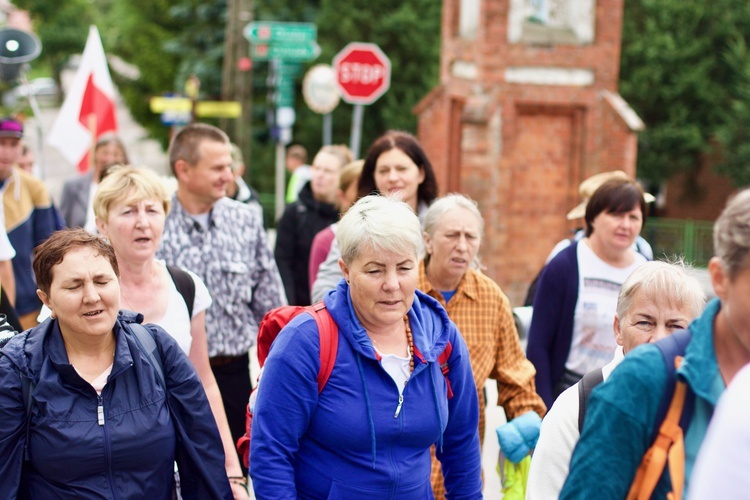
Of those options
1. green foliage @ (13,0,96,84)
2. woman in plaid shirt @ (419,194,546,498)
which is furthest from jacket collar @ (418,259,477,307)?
green foliage @ (13,0,96,84)

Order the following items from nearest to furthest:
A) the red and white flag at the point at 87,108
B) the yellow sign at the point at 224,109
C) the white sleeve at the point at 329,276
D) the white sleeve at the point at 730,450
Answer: the white sleeve at the point at 730,450 < the white sleeve at the point at 329,276 < the red and white flag at the point at 87,108 < the yellow sign at the point at 224,109

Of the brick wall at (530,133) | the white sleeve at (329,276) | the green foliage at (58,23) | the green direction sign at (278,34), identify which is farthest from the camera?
the green foliage at (58,23)

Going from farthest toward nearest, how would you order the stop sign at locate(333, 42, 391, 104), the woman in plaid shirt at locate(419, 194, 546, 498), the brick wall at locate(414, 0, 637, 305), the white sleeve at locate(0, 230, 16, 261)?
the stop sign at locate(333, 42, 391, 104) < the brick wall at locate(414, 0, 637, 305) < the white sleeve at locate(0, 230, 16, 261) < the woman in plaid shirt at locate(419, 194, 546, 498)

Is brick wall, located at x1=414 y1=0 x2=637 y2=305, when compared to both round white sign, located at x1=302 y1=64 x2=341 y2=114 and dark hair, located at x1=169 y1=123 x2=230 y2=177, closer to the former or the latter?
round white sign, located at x1=302 y1=64 x2=341 y2=114

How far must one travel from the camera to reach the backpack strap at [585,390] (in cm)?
319

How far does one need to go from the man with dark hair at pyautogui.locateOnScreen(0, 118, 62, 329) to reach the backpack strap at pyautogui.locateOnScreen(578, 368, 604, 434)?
16.1ft

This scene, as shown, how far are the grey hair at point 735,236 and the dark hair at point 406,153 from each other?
146 inches

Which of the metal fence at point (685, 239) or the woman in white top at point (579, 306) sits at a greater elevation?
the woman in white top at point (579, 306)

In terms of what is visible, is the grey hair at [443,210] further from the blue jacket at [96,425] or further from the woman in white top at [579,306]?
the blue jacket at [96,425]

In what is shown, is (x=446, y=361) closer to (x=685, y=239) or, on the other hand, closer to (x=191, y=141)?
(x=191, y=141)

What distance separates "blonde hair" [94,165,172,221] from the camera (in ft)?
15.5

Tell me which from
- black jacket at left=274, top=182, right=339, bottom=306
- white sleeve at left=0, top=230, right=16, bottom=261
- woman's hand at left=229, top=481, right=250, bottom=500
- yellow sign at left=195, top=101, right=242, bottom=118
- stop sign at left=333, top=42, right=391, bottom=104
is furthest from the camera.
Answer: yellow sign at left=195, top=101, right=242, bottom=118

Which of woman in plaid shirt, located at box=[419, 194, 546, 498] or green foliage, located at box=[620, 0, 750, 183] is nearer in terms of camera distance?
woman in plaid shirt, located at box=[419, 194, 546, 498]

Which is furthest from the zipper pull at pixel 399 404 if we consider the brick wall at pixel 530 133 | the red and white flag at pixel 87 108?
the brick wall at pixel 530 133
